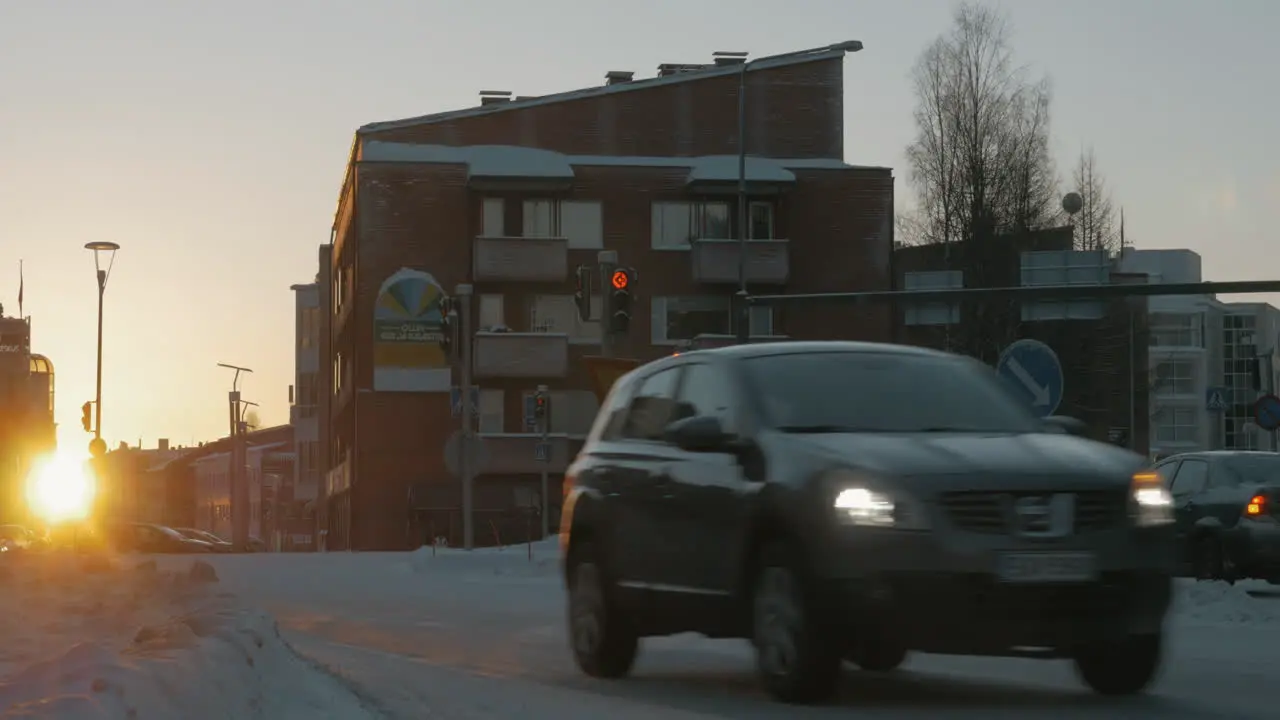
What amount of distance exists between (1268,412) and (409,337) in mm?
36892

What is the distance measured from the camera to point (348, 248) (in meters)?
79.6

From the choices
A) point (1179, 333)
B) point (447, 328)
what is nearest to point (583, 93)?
point (447, 328)

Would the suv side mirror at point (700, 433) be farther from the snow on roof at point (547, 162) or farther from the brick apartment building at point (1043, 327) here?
the snow on roof at point (547, 162)

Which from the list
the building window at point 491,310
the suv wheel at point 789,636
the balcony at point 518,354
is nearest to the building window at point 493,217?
the building window at point 491,310

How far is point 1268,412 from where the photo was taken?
128 ft

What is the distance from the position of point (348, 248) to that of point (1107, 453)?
70.7 m

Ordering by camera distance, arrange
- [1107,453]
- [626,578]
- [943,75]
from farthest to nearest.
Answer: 1. [943,75]
2. [626,578]
3. [1107,453]

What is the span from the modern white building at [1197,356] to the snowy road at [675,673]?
123493mm

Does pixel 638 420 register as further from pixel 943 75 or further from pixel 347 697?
pixel 943 75

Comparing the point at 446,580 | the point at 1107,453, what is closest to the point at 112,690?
the point at 1107,453

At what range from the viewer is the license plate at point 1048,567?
30.9ft

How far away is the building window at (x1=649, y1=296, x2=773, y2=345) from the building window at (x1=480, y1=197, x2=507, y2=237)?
5.55 metres

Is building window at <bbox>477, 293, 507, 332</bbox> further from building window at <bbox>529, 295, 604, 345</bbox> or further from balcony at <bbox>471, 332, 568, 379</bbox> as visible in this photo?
balcony at <bbox>471, 332, 568, 379</bbox>

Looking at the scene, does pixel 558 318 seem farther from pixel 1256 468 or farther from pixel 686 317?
pixel 1256 468
